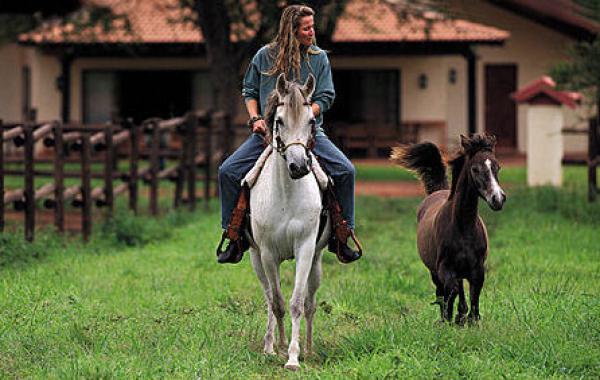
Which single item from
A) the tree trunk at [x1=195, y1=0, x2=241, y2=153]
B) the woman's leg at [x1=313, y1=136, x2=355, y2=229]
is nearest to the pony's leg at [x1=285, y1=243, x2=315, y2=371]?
the woman's leg at [x1=313, y1=136, x2=355, y2=229]

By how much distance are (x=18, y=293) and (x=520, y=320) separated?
4515 millimetres

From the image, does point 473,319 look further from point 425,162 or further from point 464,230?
point 425,162

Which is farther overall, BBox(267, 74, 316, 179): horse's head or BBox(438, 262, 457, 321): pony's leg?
BBox(438, 262, 457, 321): pony's leg

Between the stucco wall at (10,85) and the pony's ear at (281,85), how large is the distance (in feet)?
105

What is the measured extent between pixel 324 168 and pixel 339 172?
114 millimetres

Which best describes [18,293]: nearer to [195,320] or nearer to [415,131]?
[195,320]

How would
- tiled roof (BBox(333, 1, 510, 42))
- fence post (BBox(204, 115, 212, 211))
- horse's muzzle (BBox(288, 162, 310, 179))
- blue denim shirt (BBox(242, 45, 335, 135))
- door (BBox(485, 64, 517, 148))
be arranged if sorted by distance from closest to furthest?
horse's muzzle (BBox(288, 162, 310, 179)), blue denim shirt (BBox(242, 45, 335, 135)), fence post (BBox(204, 115, 212, 211)), tiled roof (BBox(333, 1, 510, 42)), door (BBox(485, 64, 517, 148))

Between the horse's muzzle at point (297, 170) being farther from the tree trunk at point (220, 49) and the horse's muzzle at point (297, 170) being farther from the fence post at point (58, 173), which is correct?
the tree trunk at point (220, 49)

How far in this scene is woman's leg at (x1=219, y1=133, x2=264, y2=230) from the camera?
9523 mm

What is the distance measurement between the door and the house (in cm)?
3

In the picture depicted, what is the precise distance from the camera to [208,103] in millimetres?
36125

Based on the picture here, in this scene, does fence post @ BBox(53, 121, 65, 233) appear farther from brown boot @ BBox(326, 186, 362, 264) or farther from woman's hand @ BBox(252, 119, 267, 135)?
woman's hand @ BBox(252, 119, 267, 135)

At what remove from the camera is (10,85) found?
39.8 meters

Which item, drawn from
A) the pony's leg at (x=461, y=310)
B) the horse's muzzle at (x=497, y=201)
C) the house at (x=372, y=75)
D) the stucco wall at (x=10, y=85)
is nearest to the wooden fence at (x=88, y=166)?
the pony's leg at (x=461, y=310)
